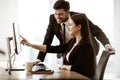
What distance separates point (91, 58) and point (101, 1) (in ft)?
7.16

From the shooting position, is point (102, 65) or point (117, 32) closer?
point (102, 65)

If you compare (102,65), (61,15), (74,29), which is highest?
(61,15)

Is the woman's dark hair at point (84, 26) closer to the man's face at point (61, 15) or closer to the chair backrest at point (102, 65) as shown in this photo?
the chair backrest at point (102, 65)

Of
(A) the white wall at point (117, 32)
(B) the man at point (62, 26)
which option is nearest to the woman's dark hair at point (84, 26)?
(B) the man at point (62, 26)

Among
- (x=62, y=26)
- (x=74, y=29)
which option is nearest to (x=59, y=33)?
(x=62, y=26)

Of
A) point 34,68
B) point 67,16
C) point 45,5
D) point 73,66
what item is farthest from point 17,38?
point 45,5

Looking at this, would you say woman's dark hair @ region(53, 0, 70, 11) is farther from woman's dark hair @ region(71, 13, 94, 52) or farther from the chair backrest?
the chair backrest

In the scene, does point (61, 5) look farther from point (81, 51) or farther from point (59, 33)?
point (81, 51)

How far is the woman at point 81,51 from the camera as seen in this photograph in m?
2.43

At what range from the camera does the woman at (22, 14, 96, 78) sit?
243 centimetres

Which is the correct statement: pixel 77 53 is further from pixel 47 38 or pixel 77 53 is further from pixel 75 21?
pixel 47 38

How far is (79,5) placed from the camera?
177 inches

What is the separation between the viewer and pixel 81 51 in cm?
249

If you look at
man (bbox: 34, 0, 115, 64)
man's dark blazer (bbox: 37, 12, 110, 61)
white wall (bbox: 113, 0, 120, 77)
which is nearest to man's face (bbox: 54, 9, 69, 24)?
man (bbox: 34, 0, 115, 64)
